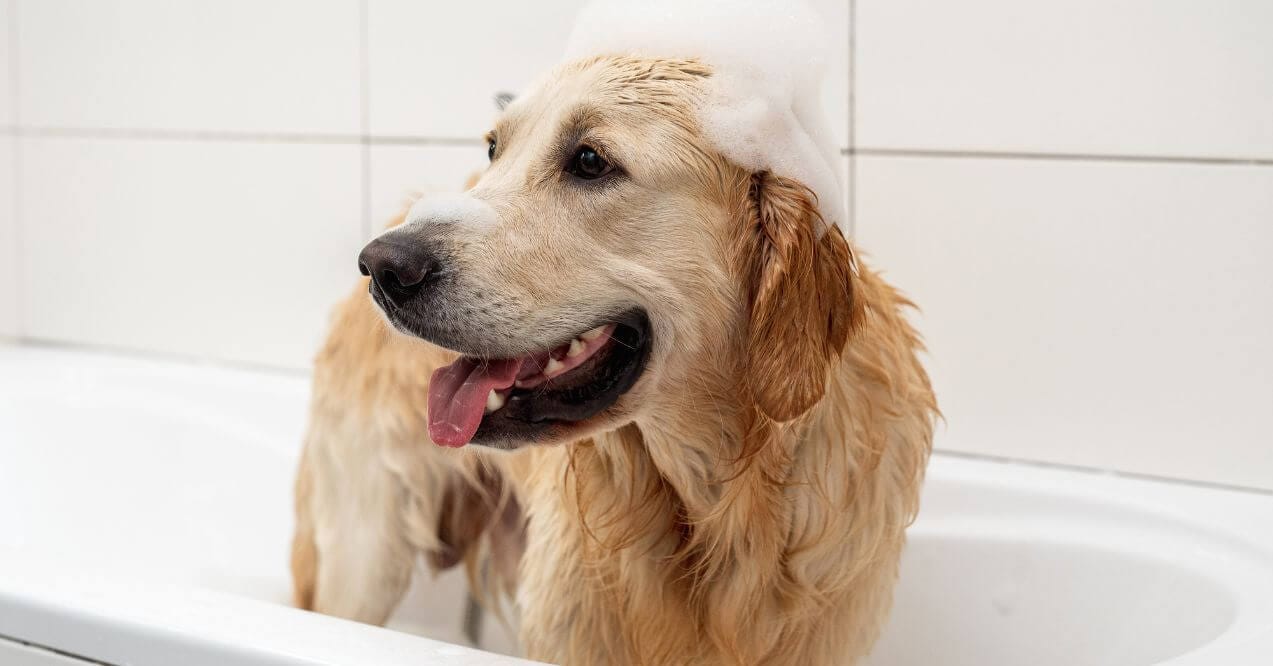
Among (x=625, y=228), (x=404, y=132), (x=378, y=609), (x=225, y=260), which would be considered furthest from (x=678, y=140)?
(x=225, y=260)

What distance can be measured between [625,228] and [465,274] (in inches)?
6.1

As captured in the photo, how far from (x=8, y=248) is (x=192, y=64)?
25.7 inches

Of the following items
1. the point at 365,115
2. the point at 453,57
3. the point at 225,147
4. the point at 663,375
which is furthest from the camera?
the point at 225,147

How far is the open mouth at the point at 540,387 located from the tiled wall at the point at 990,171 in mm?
758

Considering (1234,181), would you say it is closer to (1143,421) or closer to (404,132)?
(1143,421)

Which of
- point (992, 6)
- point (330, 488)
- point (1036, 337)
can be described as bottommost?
point (330, 488)

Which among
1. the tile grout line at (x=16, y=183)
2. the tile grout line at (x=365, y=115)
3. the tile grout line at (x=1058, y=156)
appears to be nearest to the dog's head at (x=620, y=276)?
the tile grout line at (x=1058, y=156)

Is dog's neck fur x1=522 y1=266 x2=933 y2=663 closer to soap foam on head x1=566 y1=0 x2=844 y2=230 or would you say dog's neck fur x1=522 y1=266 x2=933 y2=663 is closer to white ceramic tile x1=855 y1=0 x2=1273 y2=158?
soap foam on head x1=566 y1=0 x2=844 y2=230

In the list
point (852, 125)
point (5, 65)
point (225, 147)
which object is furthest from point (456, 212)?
point (5, 65)

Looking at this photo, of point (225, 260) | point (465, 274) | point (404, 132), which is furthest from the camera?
point (225, 260)

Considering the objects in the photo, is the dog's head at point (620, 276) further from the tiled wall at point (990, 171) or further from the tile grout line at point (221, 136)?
the tile grout line at point (221, 136)

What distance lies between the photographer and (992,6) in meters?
1.74

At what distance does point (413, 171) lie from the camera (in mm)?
2252

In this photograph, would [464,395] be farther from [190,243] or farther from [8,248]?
[8,248]
